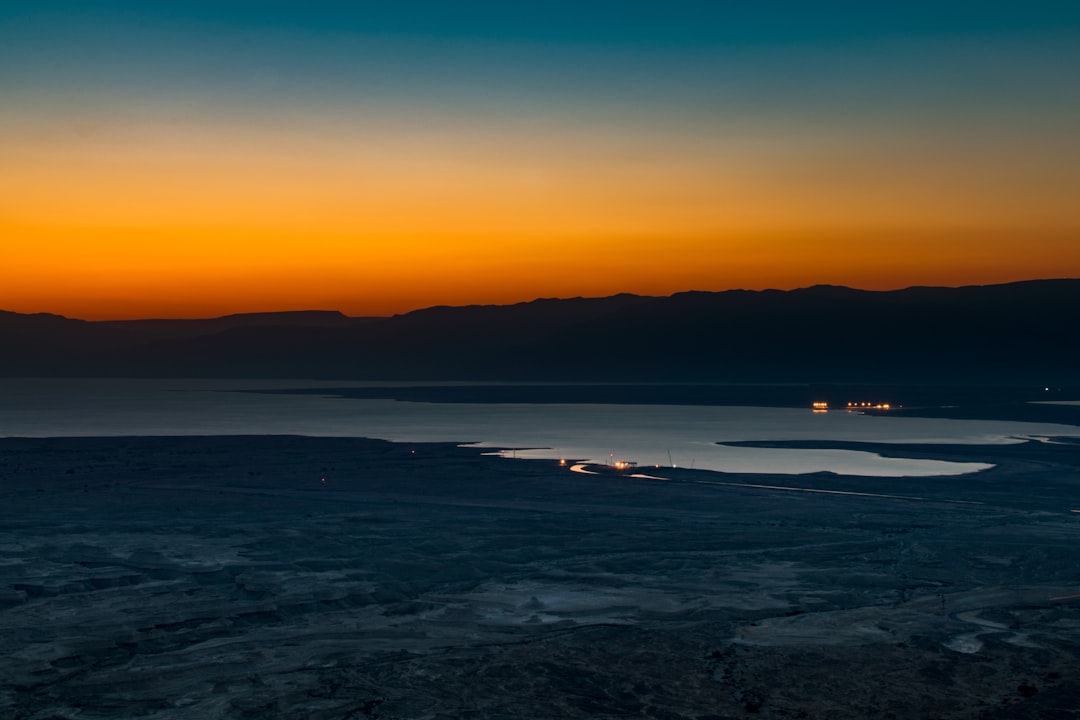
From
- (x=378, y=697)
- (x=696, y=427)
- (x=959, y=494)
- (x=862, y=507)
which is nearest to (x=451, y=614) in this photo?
(x=378, y=697)

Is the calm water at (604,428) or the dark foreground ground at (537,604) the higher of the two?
the calm water at (604,428)

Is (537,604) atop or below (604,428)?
below

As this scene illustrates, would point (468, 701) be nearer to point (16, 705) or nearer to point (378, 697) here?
point (378, 697)

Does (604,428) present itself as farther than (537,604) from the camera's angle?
Yes

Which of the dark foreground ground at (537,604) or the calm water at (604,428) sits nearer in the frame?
the dark foreground ground at (537,604)
